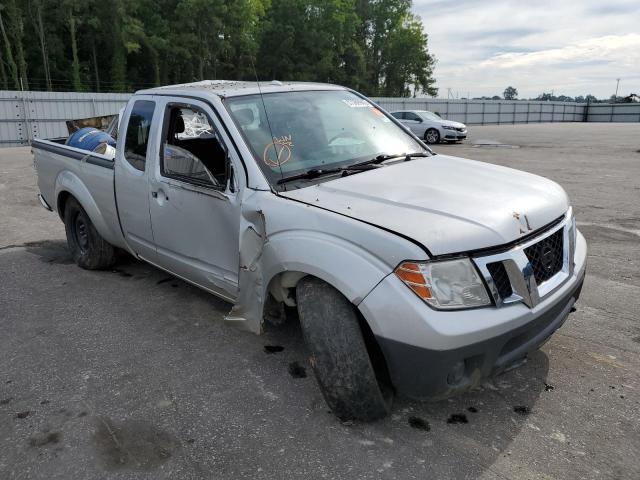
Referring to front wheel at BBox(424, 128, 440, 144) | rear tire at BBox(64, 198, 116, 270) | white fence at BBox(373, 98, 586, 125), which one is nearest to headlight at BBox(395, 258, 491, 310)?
rear tire at BBox(64, 198, 116, 270)

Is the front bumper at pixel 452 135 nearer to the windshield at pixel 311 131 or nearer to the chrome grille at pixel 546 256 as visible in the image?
the windshield at pixel 311 131

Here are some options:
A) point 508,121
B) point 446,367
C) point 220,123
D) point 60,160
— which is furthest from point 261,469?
point 508,121

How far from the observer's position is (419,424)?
8.98 feet

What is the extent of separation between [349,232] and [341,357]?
1.99ft

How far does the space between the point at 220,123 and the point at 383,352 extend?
5.95ft

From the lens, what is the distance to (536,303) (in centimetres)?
253

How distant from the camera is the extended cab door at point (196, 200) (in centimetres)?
330

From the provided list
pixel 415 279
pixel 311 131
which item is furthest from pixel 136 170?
pixel 415 279

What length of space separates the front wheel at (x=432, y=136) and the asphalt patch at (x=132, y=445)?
810 inches

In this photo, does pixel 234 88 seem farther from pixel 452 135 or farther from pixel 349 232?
pixel 452 135

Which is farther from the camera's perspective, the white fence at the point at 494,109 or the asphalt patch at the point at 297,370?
the white fence at the point at 494,109

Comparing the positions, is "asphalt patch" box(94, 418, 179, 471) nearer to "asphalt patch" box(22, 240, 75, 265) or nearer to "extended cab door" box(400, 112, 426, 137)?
"asphalt patch" box(22, 240, 75, 265)

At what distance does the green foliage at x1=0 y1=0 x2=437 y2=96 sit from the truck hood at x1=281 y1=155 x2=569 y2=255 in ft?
97.8

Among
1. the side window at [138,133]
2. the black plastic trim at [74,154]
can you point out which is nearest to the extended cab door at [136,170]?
the side window at [138,133]
